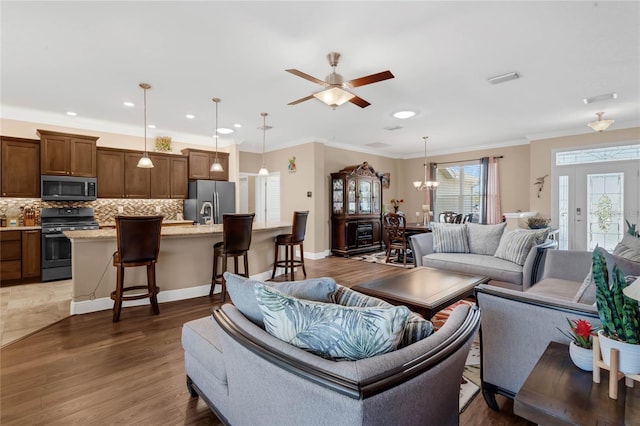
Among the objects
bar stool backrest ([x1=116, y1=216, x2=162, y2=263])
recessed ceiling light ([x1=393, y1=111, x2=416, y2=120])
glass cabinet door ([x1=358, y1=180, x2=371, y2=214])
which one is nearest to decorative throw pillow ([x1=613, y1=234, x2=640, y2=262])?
recessed ceiling light ([x1=393, y1=111, x2=416, y2=120])

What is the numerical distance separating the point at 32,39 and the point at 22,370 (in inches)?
111

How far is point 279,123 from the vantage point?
5.53 meters

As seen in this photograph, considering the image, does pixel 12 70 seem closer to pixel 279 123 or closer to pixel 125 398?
pixel 279 123

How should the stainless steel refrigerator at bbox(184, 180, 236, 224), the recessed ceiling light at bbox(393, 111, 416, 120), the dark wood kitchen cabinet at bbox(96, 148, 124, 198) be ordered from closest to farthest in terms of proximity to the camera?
1. the recessed ceiling light at bbox(393, 111, 416, 120)
2. the dark wood kitchen cabinet at bbox(96, 148, 124, 198)
3. the stainless steel refrigerator at bbox(184, 180, 236, 224)

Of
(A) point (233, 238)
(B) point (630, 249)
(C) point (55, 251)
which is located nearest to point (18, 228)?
(C) point (55, 251)

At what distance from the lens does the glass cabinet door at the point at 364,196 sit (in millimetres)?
7203

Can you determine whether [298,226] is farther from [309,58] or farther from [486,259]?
[486,259]

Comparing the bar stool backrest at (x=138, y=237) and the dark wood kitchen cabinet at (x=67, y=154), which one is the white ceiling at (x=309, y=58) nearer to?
the dark wood kitchen cabinet at (x=67, y=154)

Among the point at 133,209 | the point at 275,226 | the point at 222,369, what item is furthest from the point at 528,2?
the point at 133,209

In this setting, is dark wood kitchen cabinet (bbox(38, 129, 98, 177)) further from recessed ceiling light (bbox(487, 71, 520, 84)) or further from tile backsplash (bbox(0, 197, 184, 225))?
recessed ceiling light (bbox(487, 71, 520, 84))

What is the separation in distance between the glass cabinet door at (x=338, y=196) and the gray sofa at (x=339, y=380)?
18.4ft

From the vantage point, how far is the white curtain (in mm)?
7391

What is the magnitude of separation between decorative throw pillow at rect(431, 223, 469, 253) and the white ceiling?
1.88m

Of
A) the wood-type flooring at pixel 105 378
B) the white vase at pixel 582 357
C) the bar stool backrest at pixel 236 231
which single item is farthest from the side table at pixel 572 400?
the bar stool backrest at pixel 236 231
